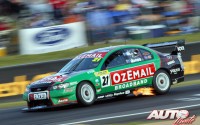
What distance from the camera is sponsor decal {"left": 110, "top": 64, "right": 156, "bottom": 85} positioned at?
12078 millimetres

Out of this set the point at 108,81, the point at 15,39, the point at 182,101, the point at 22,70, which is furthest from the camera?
the point at 15,39

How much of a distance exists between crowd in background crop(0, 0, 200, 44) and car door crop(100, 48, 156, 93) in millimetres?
5199

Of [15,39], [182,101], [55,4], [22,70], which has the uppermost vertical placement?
[55,4]

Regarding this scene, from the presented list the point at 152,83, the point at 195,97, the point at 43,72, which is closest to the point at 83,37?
the point at 43,72

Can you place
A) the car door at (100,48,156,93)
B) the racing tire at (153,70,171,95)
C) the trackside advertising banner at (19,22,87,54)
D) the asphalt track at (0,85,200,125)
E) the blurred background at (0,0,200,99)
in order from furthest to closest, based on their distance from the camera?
the trackside advertising banner at (19,22,87,54), the blurred background at (0,0,200,99), the racing tire at (153,70,171,95), the car door at (100,48,156,93), the asphalt track at (0,85,200,125)

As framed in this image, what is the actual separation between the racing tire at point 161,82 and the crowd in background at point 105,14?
5.29 meters

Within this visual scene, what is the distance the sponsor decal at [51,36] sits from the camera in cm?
1720

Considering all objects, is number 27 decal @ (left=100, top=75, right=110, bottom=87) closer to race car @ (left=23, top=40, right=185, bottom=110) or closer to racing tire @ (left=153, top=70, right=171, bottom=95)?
race car @ (left=23, top=40, right=185, bottom=110)

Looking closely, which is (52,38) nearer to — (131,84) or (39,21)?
(39,21)

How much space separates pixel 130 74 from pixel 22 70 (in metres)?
4.39

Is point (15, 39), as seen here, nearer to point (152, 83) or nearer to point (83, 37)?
point (83, 37)

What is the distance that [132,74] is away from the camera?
40.5 ft

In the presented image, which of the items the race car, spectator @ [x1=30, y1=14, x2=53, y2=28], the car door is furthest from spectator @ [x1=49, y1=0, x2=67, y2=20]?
the car door

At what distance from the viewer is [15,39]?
16891mm
